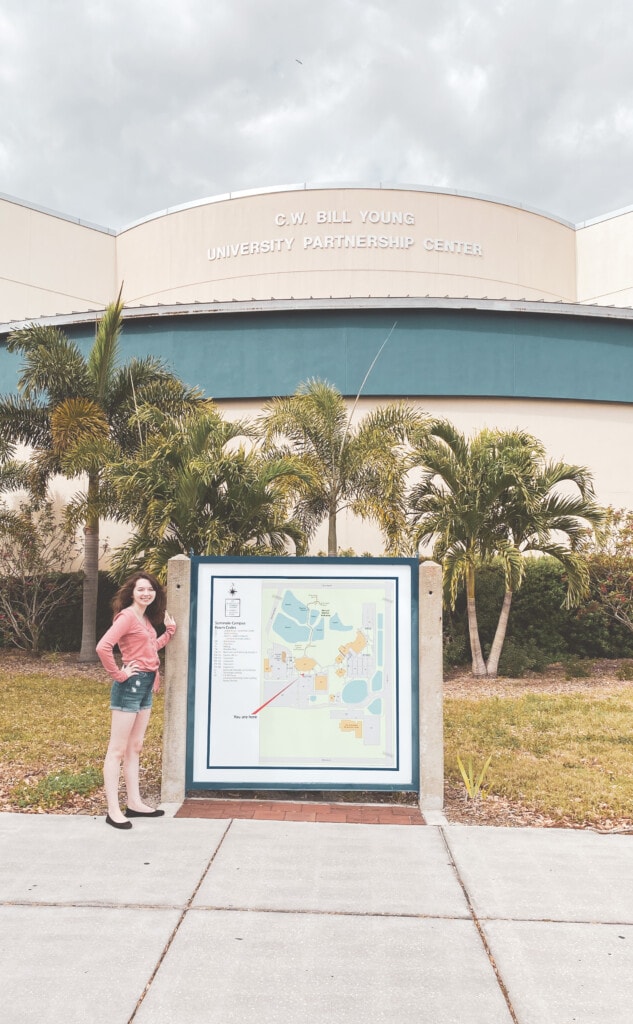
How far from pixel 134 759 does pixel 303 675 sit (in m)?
1.39

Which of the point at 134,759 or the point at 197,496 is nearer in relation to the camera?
the point at 134,759

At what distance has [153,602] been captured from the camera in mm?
6129

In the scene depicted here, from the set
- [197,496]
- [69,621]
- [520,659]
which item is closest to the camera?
[197,496]

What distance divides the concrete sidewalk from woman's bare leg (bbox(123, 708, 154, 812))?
0.19 meters

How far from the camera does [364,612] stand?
6281 mm

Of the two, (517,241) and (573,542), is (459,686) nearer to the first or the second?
(573,542)

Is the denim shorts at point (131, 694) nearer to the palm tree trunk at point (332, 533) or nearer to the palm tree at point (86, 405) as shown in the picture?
the palm tree at point (86, 405)

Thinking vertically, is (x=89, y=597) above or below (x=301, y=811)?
above

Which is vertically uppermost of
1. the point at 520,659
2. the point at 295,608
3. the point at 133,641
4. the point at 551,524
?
the point at 551,524

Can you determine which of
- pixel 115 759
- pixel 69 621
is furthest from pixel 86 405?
pixel 115 759

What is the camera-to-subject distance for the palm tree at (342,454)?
44.7 ft

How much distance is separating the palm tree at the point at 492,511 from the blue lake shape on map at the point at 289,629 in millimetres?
6380

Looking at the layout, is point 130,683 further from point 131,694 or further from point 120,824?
point 120,824

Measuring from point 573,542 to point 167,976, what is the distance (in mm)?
11470
